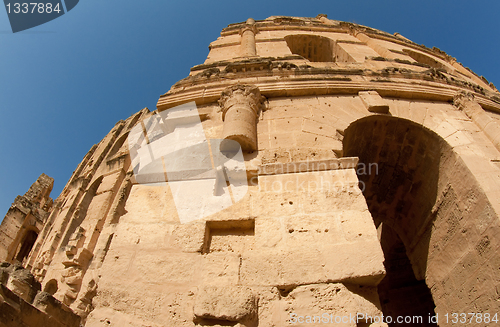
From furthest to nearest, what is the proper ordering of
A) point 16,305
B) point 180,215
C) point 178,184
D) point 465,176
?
point 465,176
point 178,184
point 180,215
point 16,305

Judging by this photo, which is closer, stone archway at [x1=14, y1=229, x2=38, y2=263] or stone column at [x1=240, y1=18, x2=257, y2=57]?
stone column at [x1=240, y1=18, x2=257, y2=57]

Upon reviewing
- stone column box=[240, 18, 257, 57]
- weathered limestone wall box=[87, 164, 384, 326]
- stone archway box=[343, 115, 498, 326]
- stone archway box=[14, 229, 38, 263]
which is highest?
stone column box=[240, 18, 257, 57]

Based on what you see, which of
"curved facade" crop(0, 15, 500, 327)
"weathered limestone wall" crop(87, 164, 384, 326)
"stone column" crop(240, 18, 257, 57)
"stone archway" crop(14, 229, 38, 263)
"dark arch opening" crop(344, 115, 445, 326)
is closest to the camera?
"weathered limestone wall" crop(87, 164, 384, 326)

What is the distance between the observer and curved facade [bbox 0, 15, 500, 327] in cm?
266

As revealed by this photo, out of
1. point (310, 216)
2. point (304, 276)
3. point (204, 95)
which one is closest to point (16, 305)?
point (304, 276)

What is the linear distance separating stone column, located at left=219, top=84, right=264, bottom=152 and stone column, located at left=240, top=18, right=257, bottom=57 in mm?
3983

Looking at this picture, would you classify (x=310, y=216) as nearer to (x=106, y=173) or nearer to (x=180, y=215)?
(x=180, y=215)

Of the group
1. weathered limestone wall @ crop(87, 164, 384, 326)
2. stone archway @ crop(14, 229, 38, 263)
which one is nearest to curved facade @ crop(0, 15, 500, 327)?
weathered limestone wall @ crop(87, 164, 384, 326)

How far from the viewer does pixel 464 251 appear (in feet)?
13.1

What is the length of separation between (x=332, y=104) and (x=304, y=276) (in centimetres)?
334

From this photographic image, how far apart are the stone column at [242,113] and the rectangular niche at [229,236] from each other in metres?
1.20

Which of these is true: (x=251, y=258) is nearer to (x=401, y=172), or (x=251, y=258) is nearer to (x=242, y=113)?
(x=242, y=113)

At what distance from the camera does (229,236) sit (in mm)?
3297

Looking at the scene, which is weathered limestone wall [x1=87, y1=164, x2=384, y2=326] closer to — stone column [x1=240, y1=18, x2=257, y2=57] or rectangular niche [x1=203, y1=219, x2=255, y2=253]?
rectangular niche [x1=203, y1=219, x2=255, y2=253]
